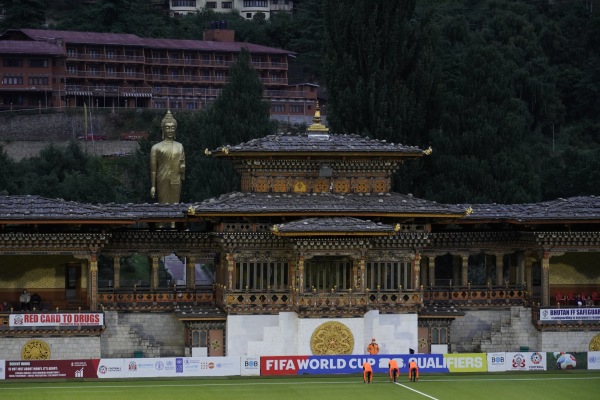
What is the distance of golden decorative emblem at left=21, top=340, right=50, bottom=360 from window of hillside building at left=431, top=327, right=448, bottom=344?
630 inches

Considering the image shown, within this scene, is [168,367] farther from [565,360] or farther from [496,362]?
[565,360]

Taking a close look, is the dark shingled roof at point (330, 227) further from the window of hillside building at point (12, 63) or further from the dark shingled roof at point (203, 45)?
the dark shingled roof at point (203, 45)

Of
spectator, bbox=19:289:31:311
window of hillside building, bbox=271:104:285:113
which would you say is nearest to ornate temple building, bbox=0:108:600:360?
spectator, bbox=19:289:31:311

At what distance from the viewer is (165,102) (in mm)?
151875

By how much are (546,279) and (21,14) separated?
103 m

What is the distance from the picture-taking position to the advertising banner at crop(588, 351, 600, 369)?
64.6 m

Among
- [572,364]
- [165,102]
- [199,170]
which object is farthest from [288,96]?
[572,364]

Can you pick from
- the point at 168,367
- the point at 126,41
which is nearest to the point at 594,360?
the point at 168,367

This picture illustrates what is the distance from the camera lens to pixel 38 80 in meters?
144

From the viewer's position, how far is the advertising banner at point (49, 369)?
59469 millimetres

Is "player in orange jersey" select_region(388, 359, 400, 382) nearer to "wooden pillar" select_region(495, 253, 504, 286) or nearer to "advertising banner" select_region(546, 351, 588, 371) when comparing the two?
"advertising banner" select_region(546, 351, 588, 371)

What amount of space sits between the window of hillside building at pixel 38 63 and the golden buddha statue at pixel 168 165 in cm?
7153

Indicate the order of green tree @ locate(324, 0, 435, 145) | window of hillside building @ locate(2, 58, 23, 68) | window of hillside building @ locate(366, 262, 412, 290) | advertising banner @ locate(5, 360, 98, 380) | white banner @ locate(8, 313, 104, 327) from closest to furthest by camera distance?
advertising banner @ locate(5, 360, 98, 380) < white banner @ locate(8, 313, 104, 327) < window of hillside building @ locate(366, 262, 412, 290) < green tree @ locate(324, 0, 435, 145) < window of hillside building @ locate(2, 58, 23, 68)

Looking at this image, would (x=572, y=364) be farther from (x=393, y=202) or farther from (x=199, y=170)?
(x=199, y=170)
